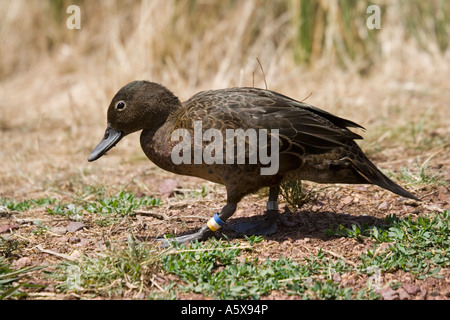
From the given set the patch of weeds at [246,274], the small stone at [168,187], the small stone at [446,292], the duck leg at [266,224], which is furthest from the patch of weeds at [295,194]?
the small stone at [446,292]

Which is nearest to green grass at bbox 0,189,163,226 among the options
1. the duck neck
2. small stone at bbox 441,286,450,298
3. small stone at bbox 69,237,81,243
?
small stone at bbox 69,237,81,243

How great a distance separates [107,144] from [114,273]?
1012 millimetres

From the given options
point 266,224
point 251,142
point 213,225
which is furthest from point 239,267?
point 251,142

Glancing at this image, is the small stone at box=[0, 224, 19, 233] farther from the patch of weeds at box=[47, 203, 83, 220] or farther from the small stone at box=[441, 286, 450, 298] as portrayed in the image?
the small stone at box=[441, 286, 450, 298]

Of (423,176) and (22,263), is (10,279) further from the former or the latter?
(423,176)

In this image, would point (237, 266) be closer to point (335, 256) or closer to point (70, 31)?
point (335, 256)

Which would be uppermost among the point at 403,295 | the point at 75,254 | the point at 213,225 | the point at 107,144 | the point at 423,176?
the point at 107,144

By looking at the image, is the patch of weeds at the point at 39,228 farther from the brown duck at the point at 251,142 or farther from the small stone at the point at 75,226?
the brown duck at the point at 251,142

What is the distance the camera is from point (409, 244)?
312 cm

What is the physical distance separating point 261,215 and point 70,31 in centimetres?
585

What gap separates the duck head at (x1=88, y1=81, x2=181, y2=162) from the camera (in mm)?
3475
